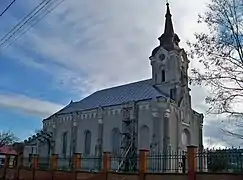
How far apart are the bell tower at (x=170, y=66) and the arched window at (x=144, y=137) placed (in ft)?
14.2

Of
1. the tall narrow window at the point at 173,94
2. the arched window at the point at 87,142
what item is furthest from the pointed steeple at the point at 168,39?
the arched window at the point at 87,142

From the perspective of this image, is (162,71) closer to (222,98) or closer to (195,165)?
(222,98)

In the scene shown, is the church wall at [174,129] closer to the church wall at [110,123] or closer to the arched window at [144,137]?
the arched window at [144,137]

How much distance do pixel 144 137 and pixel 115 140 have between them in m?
3.49

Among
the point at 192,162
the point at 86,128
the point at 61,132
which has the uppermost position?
the point at 86,128

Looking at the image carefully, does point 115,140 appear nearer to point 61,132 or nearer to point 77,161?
point 61,132

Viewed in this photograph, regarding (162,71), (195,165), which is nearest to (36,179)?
(195,165)

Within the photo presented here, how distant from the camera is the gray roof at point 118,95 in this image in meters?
32.1

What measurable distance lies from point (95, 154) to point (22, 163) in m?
11.2

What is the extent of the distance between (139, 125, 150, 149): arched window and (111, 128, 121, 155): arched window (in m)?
2.45

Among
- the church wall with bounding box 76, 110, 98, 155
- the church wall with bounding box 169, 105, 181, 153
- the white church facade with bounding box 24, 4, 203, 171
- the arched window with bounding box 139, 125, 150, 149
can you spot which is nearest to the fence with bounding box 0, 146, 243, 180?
the arched window with bounding box 139, 125, 150, 149

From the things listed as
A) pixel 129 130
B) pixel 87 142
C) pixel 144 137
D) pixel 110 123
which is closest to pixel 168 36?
pixel 110 123

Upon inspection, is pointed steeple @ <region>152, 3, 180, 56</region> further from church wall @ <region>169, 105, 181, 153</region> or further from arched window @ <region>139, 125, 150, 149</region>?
arched window @ <region>139, 125, 150, 149</region>

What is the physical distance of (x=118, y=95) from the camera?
35.6 meters
